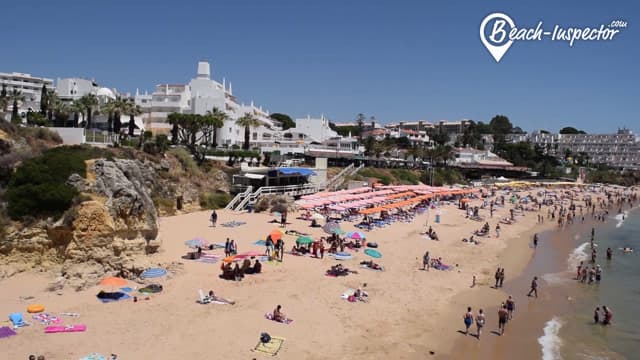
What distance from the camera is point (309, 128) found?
74375mm

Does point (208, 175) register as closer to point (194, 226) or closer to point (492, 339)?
point (194, 226)

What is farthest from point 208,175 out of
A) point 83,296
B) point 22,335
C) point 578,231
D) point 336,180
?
point 578,231

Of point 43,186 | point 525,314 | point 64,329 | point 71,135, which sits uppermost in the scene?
point 71,135

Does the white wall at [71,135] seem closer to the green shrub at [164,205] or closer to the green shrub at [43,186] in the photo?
the green shrub at [164,205]

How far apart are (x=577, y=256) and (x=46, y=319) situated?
27798 mm

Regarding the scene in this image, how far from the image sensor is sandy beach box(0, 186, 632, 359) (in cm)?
1168

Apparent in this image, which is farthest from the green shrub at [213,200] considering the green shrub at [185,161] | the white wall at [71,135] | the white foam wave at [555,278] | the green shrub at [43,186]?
the white foam wave at [555,278]

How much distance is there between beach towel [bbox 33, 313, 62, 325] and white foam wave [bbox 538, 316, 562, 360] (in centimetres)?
1322

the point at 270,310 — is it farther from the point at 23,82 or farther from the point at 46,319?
the point at 23,82

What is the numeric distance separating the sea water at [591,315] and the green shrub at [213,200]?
2118 cm

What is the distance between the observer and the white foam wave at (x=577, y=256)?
2602cm

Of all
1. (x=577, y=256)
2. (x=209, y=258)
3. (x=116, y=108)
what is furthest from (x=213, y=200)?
(x=577, y=256)

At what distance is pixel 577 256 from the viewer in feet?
93.9

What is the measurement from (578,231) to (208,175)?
30.9 metres
